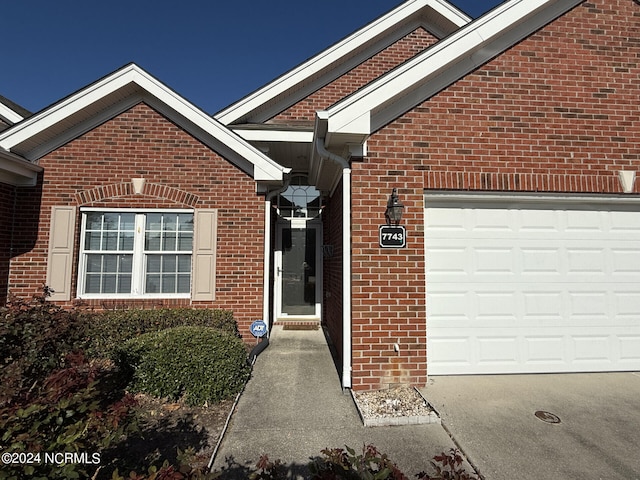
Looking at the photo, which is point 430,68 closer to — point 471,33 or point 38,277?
point 471,33

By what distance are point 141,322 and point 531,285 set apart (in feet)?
20.8

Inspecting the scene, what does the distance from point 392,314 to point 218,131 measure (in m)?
4.74

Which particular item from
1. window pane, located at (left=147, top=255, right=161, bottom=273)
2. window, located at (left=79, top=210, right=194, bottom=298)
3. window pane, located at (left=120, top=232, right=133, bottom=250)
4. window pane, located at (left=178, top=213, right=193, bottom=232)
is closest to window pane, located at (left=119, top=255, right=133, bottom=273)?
window, located at (left=79, top=210, right=194, bottom=298)

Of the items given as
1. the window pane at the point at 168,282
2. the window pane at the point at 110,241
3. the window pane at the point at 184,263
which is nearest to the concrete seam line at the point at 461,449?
the window pane at the point at 184,263

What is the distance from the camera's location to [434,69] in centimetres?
442

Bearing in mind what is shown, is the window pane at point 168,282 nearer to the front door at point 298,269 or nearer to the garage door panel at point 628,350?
the front door at point 298,269

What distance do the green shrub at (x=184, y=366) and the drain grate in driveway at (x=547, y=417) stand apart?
361 centimetres

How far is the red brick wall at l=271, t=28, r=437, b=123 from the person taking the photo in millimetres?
9344

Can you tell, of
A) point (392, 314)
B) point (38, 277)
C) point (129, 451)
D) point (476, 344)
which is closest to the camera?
point (129, 451)

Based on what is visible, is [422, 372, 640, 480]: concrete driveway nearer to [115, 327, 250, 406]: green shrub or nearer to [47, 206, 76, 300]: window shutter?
[115, 327, 250, 406]: green shrub

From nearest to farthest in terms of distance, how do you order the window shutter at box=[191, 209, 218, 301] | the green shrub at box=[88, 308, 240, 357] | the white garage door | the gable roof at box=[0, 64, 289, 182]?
the white garage door < the green shrub at box=[88, 308, 240, 357] < the gable roof at box=[0, 64, 289, 182] < the window shutter at box=[191, 209, 218, 301]

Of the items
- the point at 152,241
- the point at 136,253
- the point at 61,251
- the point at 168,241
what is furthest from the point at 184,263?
the point at 61,251

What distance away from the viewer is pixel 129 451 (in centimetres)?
314

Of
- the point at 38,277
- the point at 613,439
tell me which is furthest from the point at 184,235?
the point at 613,439
